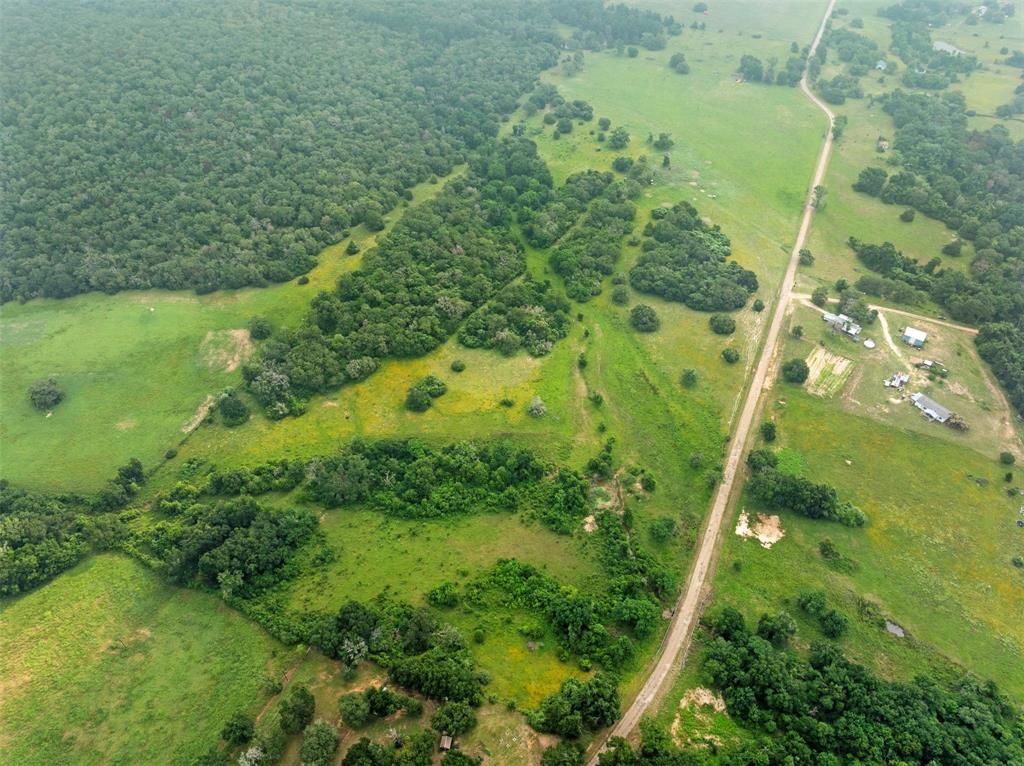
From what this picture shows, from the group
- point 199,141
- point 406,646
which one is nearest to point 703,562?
point 406,646

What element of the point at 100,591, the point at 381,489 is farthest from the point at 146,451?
the point at 381,489

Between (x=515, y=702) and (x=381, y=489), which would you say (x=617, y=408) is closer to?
(x=381, y=489)

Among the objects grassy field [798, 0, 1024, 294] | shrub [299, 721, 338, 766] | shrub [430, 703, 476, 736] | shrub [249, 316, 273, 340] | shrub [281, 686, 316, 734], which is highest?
grassy field [798, 0, 1024, 294]

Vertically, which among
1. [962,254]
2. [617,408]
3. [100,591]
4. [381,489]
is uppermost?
[962,254]

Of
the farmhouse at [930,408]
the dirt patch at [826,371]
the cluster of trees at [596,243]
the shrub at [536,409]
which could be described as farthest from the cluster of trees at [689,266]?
the shrub at [536,409]

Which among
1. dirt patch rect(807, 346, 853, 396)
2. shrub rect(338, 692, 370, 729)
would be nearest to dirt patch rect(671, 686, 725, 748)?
shrub rect(338, 692, 370, 729)

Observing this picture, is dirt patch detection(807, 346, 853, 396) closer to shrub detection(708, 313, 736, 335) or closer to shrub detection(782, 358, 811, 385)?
shrub detection(782, 358, 811, 385)
